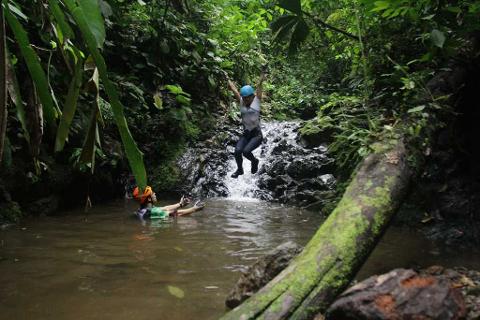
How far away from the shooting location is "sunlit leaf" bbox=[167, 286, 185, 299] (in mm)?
3244

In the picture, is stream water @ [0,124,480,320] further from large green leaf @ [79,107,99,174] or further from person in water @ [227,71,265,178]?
large green leaf @ [79,107,99,174]

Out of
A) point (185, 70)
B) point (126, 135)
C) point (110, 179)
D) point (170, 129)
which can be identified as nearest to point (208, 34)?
point (185, 70)

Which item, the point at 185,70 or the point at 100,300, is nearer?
the point at 100,300

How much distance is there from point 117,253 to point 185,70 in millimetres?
7299

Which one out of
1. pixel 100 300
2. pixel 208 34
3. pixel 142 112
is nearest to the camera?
pixel 100 300

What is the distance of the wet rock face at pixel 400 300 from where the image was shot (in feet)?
6.89

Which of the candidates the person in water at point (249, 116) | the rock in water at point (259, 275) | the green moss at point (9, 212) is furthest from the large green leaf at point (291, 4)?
the green moss at point (9, 212)

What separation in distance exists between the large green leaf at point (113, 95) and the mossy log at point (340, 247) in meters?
1.22

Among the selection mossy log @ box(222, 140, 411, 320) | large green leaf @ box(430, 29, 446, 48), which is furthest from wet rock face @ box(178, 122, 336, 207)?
large green leaf @ box(430, 29, 446, 48)

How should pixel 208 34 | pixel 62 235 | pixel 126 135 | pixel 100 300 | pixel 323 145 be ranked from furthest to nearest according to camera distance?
pixel 208 34
pixel 323 145
pixel 62 235
pixel 100 300
pixel 126 135

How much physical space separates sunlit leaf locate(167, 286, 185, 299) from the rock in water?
0.43 meters

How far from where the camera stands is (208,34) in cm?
1201

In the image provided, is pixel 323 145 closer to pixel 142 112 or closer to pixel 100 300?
pixel 142 112

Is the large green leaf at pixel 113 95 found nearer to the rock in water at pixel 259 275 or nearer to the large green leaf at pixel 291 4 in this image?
the rock in water at pixel 259 275
